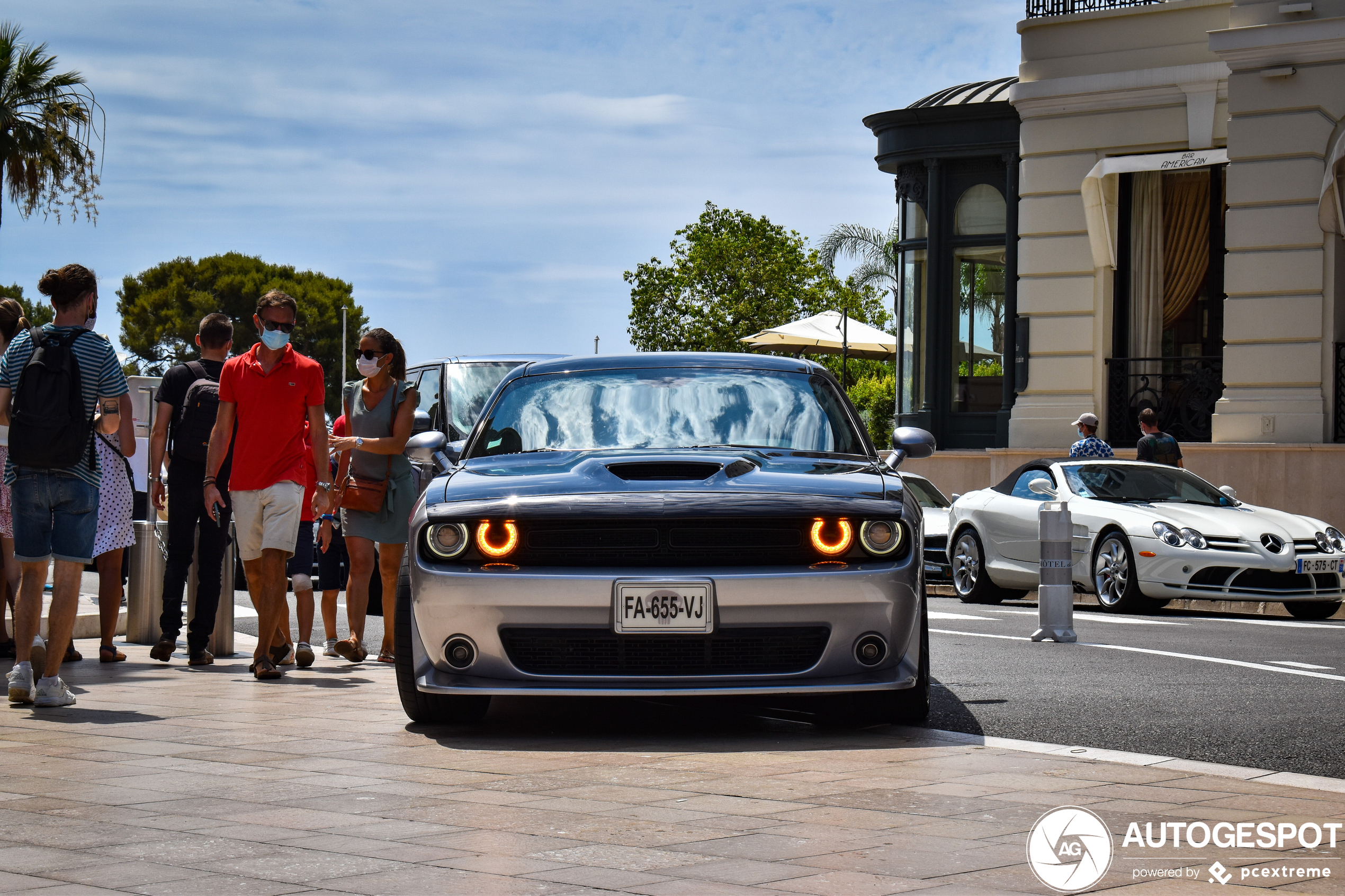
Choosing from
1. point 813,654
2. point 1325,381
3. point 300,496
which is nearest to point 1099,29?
point 1325,381

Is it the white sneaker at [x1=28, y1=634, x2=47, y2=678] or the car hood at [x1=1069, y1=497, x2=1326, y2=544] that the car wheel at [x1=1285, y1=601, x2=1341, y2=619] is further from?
the white sneaker at [x1=28, y1=634, x2=47, y2=678]

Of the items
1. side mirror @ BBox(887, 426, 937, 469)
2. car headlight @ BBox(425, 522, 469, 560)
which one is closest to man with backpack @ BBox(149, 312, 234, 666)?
car headlight @ BBox(425, 522, 469, 560)

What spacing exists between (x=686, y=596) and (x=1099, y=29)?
18.6 metres

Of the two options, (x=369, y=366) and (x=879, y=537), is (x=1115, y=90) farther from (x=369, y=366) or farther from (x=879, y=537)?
(x=879, y=537)

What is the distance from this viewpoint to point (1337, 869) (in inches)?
170

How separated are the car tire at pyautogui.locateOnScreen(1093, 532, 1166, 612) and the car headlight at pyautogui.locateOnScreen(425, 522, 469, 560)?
9194mm

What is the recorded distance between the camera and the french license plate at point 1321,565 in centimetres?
1393

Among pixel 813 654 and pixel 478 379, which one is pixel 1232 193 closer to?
pixel 478 379

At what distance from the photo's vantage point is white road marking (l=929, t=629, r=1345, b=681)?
9211 mm

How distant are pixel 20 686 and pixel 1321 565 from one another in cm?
1008

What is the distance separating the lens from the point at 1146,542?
1438 centimetres

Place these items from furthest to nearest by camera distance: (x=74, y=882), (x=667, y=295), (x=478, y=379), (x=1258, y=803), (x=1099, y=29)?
(x=667, y=295) → (x=1099, y=29) → (x=478, y=379) → (x=1258, y=803) → (x=74, y=882)

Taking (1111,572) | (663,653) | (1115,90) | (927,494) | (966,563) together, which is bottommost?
(966,563)

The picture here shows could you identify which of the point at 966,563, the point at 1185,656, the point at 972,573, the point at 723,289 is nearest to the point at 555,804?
the point at 1185,656
